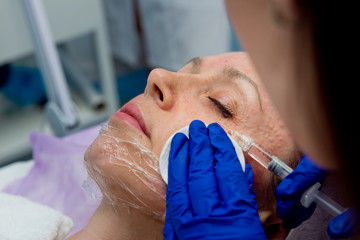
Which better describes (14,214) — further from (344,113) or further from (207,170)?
(344,113)

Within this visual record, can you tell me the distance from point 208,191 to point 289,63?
456mm

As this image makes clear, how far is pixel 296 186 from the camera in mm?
896

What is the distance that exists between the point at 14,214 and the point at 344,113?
42.4 inches

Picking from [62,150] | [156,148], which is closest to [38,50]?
[62,150]

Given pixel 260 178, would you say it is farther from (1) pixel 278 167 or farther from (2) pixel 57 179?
(2) pixel 57 179

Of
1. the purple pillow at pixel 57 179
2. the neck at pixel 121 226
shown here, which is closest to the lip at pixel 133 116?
the neck at pixel 121 226

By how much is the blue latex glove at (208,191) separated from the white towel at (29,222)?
429 millimetres

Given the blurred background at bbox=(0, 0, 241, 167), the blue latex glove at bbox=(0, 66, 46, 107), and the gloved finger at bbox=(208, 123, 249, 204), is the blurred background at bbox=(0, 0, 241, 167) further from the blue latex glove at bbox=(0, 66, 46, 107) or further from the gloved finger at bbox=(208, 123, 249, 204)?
the gloved finger at bbox=(208, 123, 249, 204)

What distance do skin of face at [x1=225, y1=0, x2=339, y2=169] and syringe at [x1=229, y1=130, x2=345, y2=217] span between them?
0.41 m

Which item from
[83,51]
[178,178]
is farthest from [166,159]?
[83,51]

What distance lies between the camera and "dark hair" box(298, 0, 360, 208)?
435 mm

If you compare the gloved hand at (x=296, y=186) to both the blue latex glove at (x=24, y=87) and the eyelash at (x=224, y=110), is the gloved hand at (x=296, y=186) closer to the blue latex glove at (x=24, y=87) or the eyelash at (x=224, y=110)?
the eyelash at (x=224, y=110)

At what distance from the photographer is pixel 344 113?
45 cm

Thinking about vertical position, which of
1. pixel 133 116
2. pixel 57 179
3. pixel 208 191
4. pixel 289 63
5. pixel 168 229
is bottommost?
pixel 57 179
